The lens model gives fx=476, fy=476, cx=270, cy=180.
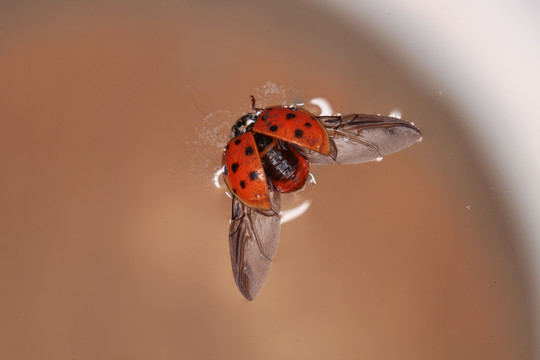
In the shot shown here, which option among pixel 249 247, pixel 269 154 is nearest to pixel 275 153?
pixel 269 154

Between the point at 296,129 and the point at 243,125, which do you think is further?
the point at 243,125

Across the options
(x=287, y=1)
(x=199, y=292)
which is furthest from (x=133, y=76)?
(x=199, y=292)

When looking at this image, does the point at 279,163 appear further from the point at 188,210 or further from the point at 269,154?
the point at 188,210

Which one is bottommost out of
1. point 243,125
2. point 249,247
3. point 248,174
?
point 249,247

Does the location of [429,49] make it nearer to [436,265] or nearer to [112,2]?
[436,265]

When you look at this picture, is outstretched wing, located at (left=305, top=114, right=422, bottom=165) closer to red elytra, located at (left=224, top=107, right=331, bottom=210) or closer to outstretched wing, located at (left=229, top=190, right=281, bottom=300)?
red elytra, located at (left=224, top=107, right=331, bottom=210)

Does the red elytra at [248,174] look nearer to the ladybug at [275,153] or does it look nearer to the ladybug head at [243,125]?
the ladybug at [275,153]

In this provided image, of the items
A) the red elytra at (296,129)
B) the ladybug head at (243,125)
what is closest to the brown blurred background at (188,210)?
the ladybug head at (243,125)
